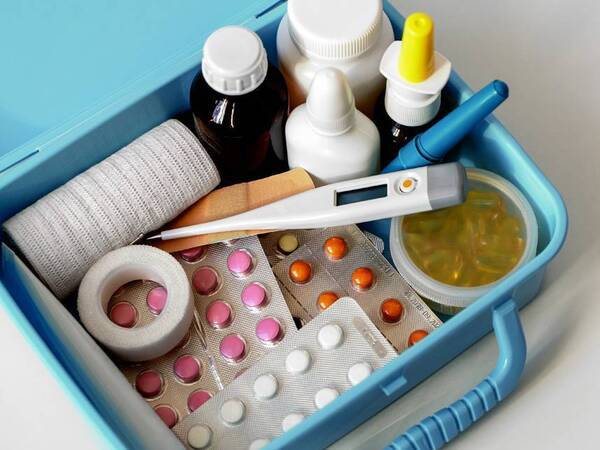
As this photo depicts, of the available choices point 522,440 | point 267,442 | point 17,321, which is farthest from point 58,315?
point 522,440

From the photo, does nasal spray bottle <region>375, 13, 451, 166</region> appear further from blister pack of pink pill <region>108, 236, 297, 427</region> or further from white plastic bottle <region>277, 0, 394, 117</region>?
blister pack of pink pill <region>108, 236, 297, 427</region>

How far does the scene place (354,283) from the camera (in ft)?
2.13

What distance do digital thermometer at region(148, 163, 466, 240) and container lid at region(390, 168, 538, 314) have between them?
3cm

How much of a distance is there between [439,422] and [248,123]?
0.70ft

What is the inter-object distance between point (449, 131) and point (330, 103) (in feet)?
0.25

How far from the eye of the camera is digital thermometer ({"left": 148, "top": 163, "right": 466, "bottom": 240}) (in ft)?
1.98

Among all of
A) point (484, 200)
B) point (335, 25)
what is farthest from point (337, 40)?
point (484, 200)

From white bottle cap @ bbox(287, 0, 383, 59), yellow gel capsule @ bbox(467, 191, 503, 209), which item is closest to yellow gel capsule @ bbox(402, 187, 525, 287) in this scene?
yellow gel capsule @ bbox(467, 191, 503, 209)

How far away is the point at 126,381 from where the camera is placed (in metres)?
0.60

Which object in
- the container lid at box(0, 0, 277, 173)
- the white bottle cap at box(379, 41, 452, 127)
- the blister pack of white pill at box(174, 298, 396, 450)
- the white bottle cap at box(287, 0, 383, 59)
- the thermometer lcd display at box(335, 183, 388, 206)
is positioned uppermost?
the white bottle cap at box(287, 0, 383, 59)

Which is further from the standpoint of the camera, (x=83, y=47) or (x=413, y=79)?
(x=83, y=47)

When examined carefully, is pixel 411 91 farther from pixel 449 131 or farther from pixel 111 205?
pixel 111 205

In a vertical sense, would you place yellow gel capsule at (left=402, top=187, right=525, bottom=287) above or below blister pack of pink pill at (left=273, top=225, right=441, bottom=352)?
above

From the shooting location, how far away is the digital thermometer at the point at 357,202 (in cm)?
60
